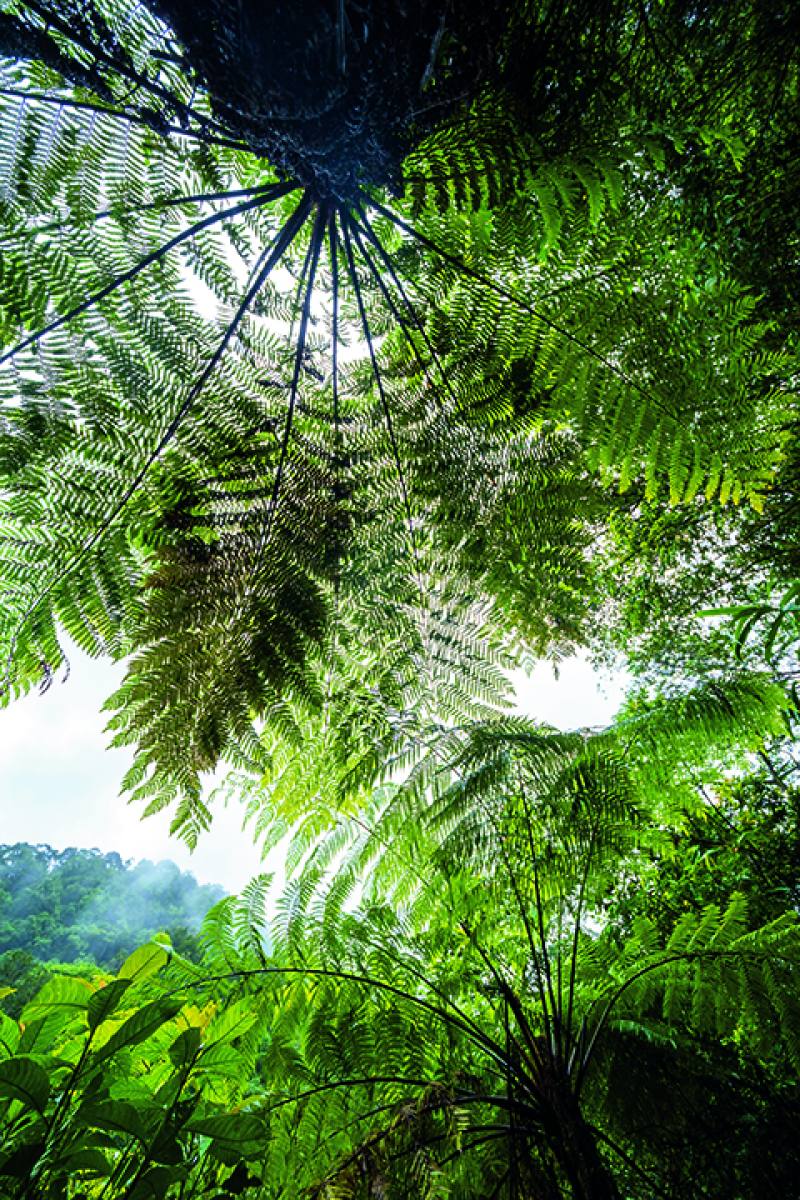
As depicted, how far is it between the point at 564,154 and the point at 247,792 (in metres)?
2.06

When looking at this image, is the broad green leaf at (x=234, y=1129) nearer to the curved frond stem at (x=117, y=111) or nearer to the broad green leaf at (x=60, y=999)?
the broad green leaf at (x=60, y=999)

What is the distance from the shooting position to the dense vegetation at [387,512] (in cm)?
77

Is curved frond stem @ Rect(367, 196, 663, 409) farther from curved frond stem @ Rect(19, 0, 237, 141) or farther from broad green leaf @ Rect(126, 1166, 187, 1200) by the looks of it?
broad green leaf @ Rect(126, 1166, 187, 1200)

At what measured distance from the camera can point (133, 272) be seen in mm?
1095

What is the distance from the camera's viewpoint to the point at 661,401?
47.1 inches

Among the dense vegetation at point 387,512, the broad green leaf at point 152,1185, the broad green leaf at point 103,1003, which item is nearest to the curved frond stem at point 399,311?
the dense vegetation at point 387,512

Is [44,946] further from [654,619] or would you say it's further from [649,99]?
[649,99]

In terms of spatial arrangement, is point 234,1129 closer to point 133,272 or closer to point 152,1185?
point 152,1185

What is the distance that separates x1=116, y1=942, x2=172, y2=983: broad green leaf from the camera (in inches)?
30.7

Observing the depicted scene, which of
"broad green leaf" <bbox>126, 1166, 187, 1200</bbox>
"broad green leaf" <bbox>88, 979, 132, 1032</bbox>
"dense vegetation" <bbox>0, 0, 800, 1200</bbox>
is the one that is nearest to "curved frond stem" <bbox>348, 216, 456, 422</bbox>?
"dense vegetation" <bbox>0, 0, 800, 1200</bbox>

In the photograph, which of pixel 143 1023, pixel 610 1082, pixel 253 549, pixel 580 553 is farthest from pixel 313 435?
pixel 610 1082

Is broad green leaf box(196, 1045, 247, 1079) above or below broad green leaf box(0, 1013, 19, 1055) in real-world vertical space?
above

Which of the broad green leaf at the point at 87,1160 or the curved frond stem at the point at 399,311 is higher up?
the curved frond stem at the point at 399,311

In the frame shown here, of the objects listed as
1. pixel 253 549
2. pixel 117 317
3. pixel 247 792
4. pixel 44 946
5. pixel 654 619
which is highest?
pixel 654 619
